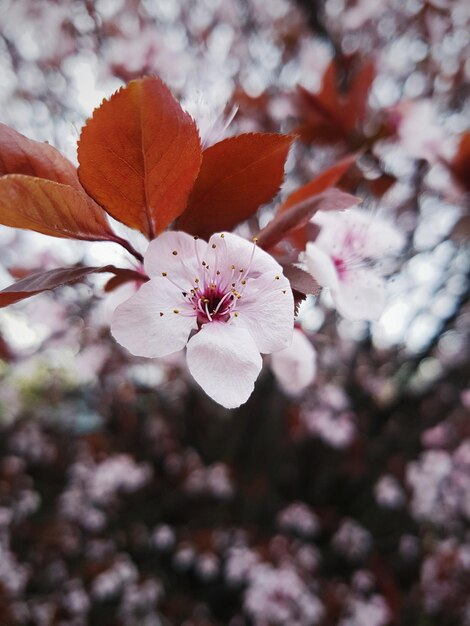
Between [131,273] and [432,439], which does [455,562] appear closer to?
[432,439]

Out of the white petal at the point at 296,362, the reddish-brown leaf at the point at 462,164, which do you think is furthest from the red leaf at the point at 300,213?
the reddish-brown leaf at the point at 462,164

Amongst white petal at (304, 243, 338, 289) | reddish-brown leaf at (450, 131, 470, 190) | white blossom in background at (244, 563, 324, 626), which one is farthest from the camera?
white blossom in background at (244, 563, 324, 626)

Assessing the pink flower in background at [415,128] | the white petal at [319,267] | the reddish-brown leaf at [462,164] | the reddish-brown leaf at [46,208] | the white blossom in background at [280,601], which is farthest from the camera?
the white blossom in background at [280,601]

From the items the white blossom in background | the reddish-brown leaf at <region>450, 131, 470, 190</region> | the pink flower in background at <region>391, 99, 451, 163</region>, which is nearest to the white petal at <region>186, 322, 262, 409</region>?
the reddish-brown leaf at <region>450, 131, 470, 190</region>

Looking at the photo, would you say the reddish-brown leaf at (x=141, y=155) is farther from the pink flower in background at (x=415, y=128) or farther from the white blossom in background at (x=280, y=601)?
the white blossom in background at (x=280, y=601)

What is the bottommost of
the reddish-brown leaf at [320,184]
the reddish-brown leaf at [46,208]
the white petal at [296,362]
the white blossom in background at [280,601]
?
the white blossom in background at [280,601]

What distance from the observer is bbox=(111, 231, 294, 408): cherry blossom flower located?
1.42ft

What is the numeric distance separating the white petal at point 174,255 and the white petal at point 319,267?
12cm

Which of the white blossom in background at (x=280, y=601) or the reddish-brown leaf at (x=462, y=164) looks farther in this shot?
the white blossom in background at (x=280, y=601)

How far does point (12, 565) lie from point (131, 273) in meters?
2.36

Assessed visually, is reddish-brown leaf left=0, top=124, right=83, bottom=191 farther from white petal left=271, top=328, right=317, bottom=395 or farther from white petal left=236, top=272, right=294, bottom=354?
white petal left=271, top=328, right=317, bottom=395

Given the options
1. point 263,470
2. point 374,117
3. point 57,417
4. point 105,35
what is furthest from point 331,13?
point 57,417

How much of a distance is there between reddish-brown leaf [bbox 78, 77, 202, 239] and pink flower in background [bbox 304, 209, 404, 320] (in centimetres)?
17

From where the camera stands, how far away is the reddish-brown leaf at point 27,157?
45 cm
